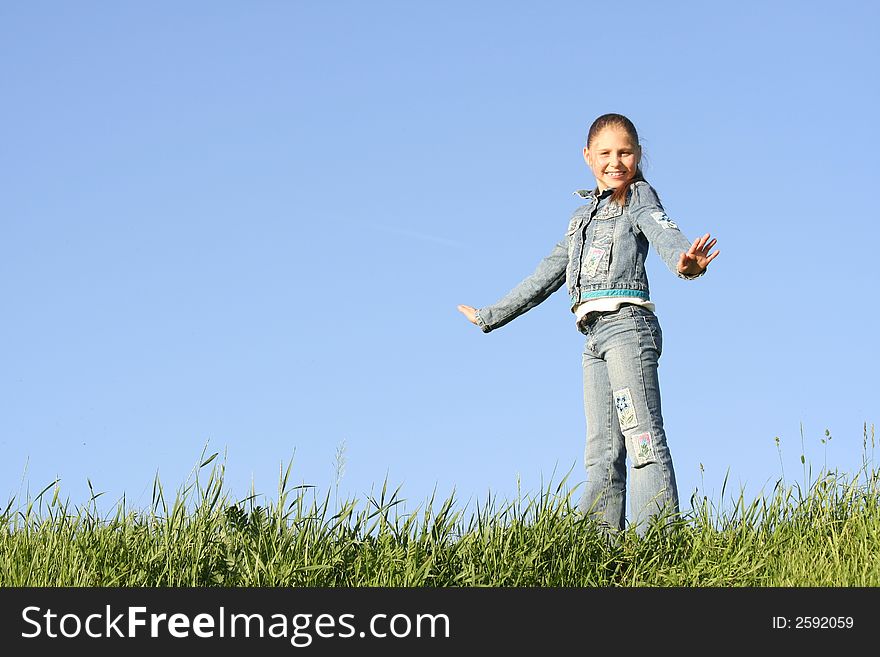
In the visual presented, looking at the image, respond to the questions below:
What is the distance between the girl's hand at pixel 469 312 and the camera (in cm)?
608

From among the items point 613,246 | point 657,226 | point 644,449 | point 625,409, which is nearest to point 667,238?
point 657,226

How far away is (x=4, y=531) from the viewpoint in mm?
4930

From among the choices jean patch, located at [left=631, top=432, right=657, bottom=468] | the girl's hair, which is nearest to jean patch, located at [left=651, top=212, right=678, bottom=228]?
the girl's hair

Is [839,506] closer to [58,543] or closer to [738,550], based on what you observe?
[738,550]

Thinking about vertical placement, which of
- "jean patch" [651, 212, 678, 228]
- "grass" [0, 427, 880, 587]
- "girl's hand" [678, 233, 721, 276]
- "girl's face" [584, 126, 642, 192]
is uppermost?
"girl's face" [584, 126, 642, 192]

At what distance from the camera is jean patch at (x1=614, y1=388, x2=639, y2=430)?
16.9ft

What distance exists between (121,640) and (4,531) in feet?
5.29

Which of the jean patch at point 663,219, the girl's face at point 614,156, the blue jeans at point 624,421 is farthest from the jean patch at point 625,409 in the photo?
the girl's face at point 614,156

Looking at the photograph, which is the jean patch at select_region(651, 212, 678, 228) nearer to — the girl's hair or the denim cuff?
the girl's hair

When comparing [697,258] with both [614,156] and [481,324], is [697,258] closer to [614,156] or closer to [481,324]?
[614,156]

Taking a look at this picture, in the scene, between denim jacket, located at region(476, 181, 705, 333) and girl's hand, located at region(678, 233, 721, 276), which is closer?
girl's hand, located at region(678, 233, 721, 276)

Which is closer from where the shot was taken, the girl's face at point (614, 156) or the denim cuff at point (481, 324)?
the girl's face at point (614, 156)

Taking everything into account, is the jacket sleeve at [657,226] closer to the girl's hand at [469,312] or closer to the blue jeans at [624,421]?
the blue jeans at [624,421]

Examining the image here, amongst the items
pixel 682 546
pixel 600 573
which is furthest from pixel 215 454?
pixel 682 546
